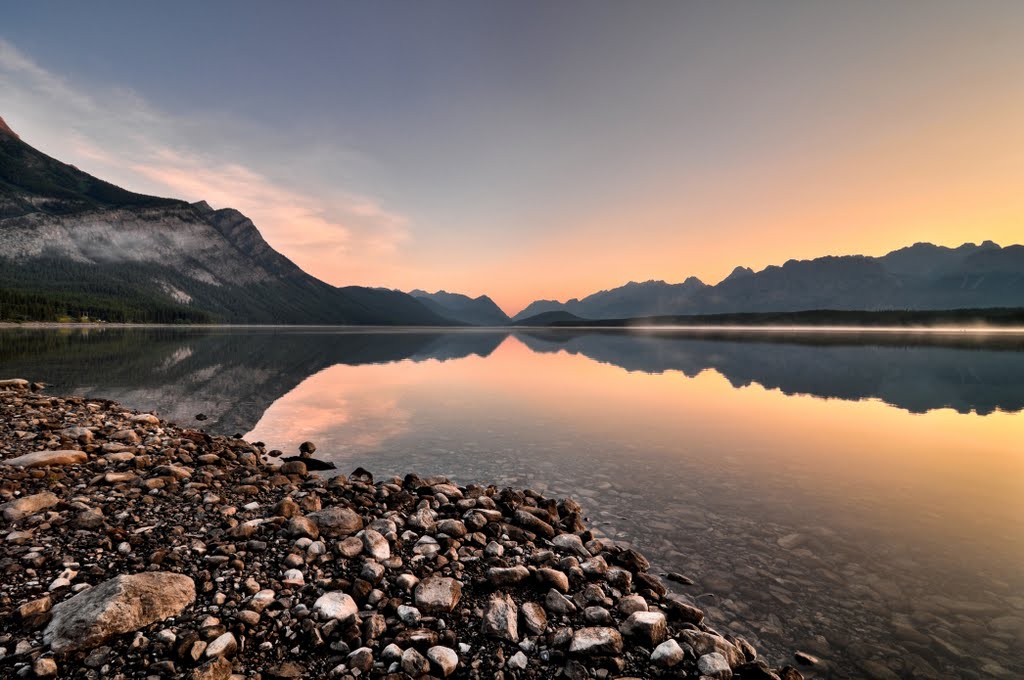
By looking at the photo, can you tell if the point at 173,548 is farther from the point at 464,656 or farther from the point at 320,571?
the point at 464,656

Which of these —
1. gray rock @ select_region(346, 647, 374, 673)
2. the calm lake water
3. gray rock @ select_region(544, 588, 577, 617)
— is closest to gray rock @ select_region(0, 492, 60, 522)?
the calm lake water

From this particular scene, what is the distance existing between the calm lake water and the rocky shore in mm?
2166

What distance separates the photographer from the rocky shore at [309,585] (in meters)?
5.65

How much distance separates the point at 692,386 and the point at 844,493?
23.6 m

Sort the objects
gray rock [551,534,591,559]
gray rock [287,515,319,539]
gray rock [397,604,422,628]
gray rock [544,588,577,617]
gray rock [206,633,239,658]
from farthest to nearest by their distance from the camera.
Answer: gray rock [551,534,591,559], gray rock [287,515,319,539], gray rock [544,588,577,617], gray rock [397,604,422,628], gray rock [206,633,239,658]

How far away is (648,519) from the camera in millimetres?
11883

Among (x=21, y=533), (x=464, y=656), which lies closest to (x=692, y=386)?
(x=464, y=656)

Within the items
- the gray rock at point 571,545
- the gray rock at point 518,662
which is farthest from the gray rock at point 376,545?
the gray rock at point 571,545

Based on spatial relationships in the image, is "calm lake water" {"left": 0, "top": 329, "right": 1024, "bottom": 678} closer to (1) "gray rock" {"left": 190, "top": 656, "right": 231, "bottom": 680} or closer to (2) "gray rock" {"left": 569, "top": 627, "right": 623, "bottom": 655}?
(2) "gray rock" {"left": 569, "top": 627, "right": 623, "bottom": 655}

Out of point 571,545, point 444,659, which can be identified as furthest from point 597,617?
point 444,659

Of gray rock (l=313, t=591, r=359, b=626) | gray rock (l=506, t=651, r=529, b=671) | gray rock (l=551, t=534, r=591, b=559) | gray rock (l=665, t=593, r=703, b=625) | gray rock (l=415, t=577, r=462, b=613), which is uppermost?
gray rock (l=313, t=591, r=359, b=626)

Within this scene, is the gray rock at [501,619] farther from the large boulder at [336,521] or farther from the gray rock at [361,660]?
the large boulder at [336,521]

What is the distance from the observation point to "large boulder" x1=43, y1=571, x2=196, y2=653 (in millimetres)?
5387

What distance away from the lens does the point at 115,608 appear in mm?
5730
